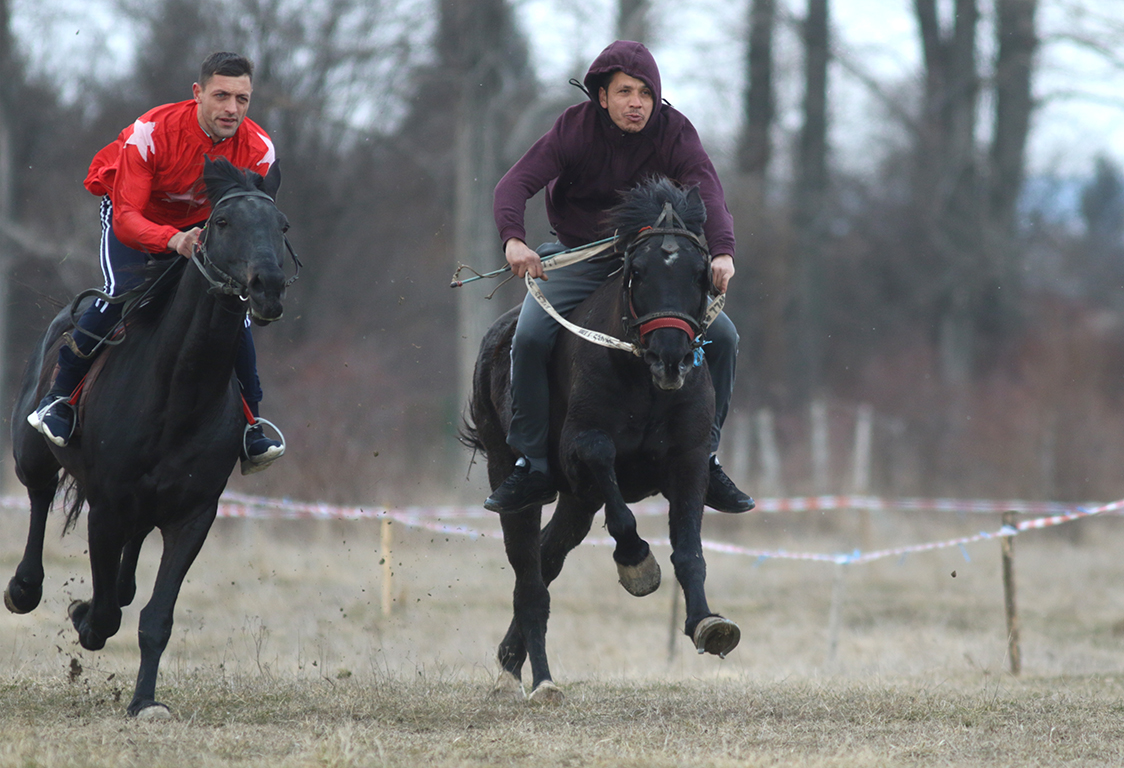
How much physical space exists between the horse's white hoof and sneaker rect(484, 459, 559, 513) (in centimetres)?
174

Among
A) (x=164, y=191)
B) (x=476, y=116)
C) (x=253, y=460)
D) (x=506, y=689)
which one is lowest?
(x=506, y=689)

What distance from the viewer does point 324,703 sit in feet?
20.7

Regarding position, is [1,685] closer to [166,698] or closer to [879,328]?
[166,698]

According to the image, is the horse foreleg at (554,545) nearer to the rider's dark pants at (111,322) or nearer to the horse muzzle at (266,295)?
the rider's dark pants at (111,322)

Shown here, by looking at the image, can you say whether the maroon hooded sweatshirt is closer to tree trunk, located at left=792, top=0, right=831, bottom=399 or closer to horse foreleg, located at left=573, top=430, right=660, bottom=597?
horse foreleg, located at left=573, top=430, right=660, bottom=597

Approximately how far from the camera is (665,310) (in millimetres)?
5742

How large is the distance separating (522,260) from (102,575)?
2.47 metres

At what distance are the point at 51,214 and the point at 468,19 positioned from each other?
10.8 m

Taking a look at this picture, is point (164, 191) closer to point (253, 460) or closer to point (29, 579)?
point (253, 460)

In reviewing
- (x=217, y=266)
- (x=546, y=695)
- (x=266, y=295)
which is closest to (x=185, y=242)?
(x=217, y=266)

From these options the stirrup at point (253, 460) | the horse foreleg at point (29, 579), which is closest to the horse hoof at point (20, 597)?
the horse foreleg at point (29, 579)

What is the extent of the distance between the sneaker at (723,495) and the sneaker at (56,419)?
305cm

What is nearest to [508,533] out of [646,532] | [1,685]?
[1,685]

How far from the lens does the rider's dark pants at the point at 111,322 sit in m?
6.47
